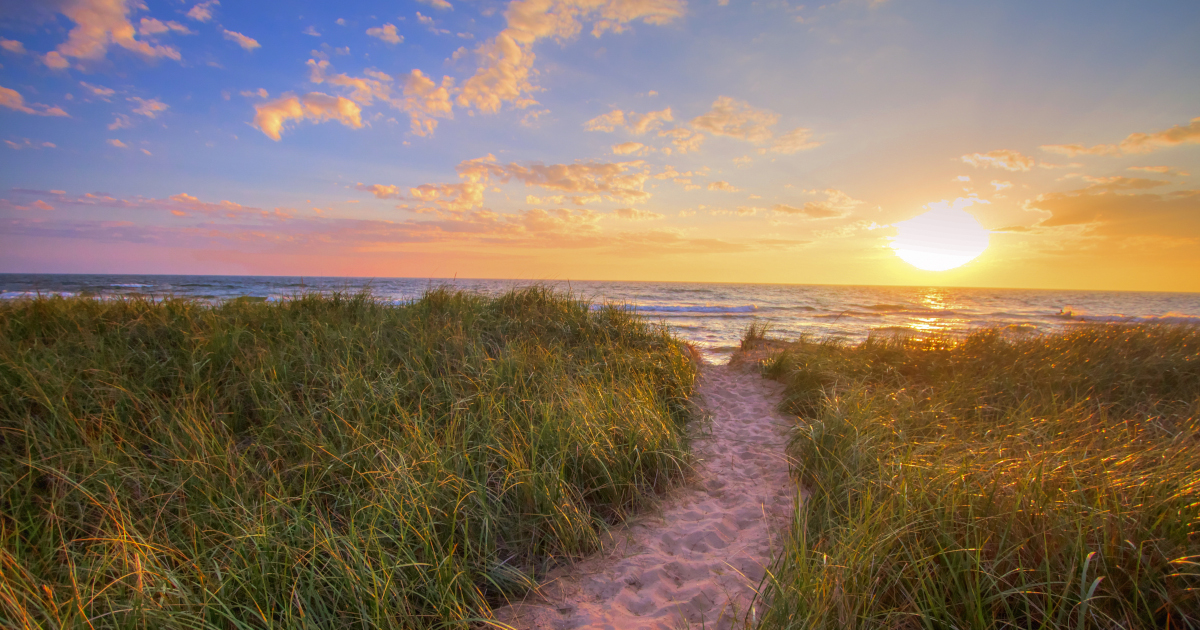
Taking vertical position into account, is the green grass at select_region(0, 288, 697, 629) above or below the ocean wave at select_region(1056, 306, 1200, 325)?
below

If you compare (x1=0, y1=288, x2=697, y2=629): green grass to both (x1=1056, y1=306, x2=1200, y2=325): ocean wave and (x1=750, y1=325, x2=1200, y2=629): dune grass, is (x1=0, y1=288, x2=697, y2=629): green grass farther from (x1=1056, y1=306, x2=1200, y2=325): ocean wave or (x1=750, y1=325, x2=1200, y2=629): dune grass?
(x1=1056, y1=306, x2=1200, y2=325): ocean wave

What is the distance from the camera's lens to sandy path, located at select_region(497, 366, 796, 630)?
2.42m

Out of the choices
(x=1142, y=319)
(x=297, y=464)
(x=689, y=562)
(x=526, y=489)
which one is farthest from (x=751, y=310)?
(x=297, y=464)

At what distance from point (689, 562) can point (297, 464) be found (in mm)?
2906

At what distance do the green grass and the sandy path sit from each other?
0.69 ft

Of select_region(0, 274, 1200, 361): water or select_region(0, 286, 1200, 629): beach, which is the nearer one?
select_region(0, 286, 1200, 629): beach

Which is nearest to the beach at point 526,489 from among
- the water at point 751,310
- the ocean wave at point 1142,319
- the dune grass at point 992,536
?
the dune grass at point 992,536

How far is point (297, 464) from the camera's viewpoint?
10.7 feet

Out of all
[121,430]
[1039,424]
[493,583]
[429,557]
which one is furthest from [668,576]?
[121,430]

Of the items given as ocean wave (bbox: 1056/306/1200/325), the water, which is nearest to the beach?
the water

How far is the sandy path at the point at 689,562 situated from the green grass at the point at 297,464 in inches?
8.3

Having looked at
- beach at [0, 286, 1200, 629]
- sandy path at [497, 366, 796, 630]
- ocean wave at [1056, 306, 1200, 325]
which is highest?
ocean wave at [1056, 306, 1200, 325]

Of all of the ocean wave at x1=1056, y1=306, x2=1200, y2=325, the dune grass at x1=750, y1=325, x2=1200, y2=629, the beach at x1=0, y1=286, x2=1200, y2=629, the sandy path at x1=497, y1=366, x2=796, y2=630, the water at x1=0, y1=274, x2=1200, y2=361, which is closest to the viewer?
the dune grass at x1=750, y1=325, x2=1200, y2=629

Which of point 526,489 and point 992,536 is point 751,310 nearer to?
point 992,536
